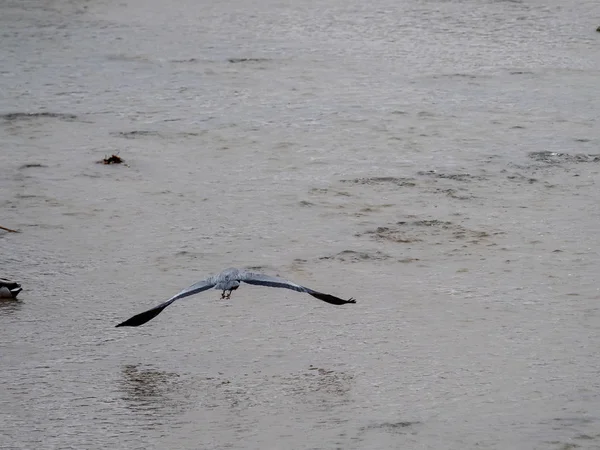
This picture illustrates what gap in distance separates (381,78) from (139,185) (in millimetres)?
2241

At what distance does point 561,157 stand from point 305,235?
5.15 ft

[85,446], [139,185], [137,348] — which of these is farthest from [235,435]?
[139,185]

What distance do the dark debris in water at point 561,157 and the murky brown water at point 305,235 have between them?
0.01m

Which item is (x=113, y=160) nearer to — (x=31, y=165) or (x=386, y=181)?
(x=31, y=165)

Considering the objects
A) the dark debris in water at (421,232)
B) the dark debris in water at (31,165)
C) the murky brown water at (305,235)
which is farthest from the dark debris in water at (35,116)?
the dark debris in water at (421,232)

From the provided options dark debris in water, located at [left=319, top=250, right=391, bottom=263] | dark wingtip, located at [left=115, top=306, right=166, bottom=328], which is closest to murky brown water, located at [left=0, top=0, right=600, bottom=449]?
dark debris in water, located at [left=319, top=250, right=391, bottom=263]

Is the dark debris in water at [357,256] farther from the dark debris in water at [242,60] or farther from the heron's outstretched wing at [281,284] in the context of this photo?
the dark debris in water at [242,60]

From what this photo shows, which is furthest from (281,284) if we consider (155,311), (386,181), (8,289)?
(386,181)

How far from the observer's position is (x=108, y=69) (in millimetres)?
7082

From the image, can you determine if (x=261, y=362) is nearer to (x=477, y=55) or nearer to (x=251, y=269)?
(x=251, y=269)

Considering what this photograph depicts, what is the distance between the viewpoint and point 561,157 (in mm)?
5434

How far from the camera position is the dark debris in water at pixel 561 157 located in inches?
212

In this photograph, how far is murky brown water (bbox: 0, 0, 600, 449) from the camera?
3229mm

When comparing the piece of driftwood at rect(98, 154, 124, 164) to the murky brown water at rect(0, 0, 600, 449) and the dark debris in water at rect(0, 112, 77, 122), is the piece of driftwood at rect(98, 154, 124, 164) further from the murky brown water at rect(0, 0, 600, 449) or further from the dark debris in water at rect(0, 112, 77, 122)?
the dark debris in water at rect(0, 112, 77, 122)
